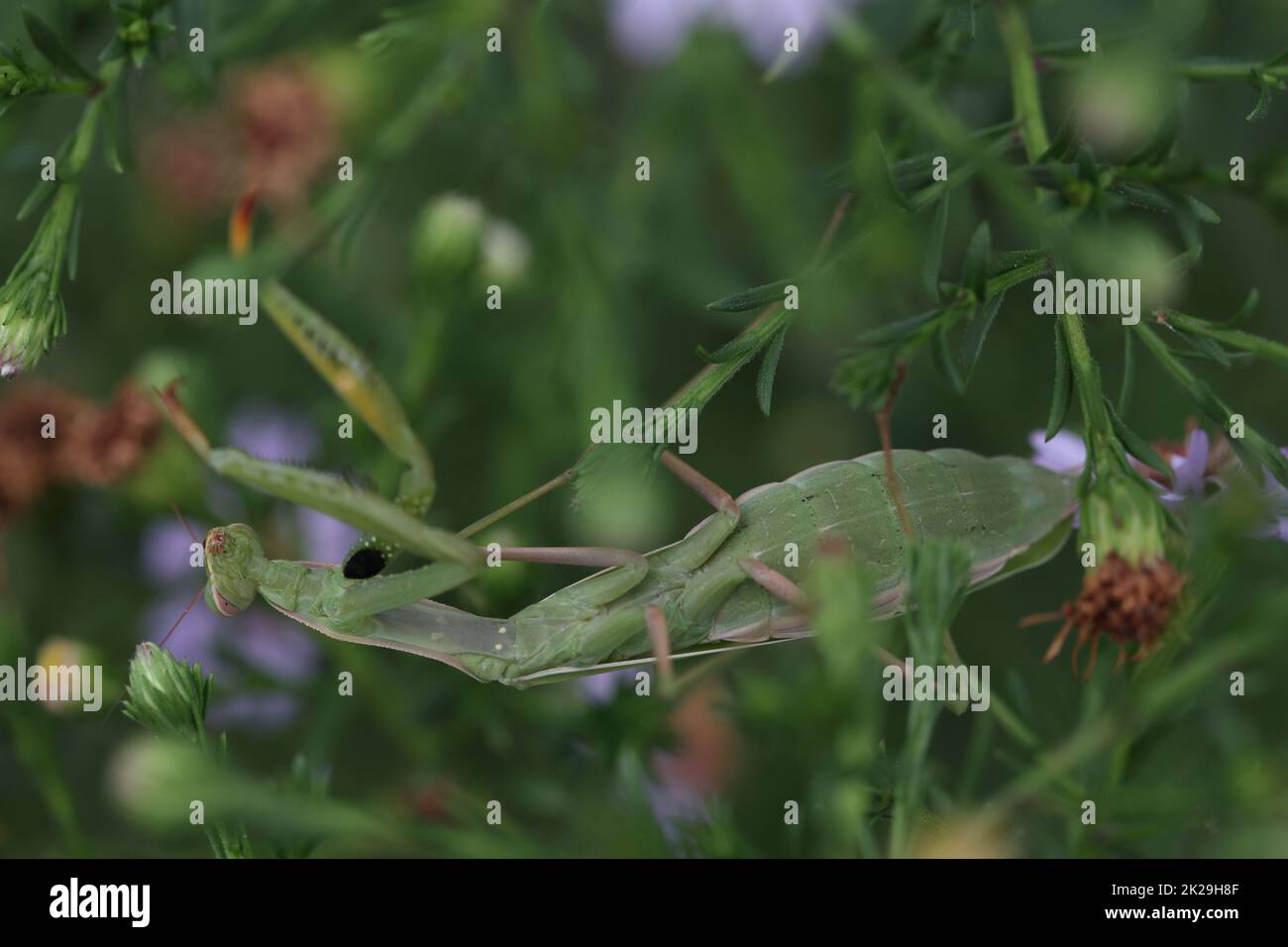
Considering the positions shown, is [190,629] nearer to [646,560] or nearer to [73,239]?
[73,239]

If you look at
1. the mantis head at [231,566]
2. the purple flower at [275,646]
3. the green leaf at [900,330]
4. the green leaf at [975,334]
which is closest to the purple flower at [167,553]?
the purple flower at [275,646]

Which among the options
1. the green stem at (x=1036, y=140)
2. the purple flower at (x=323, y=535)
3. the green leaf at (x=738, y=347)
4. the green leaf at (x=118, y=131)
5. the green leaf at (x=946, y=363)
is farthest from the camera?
the purple flower at (x=323, y=535)

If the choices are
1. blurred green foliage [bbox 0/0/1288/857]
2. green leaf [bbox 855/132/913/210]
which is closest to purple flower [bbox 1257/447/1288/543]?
blurred green foliage [bbox 0/0/1288/857]

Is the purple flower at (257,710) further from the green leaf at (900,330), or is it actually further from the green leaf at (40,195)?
the green leaf at (900,330)

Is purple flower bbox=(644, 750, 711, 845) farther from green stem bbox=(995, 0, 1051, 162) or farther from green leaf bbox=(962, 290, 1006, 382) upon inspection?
green stem bbox=(995, 0, 1051, 162)

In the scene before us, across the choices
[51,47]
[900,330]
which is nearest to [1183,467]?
[900,330]
